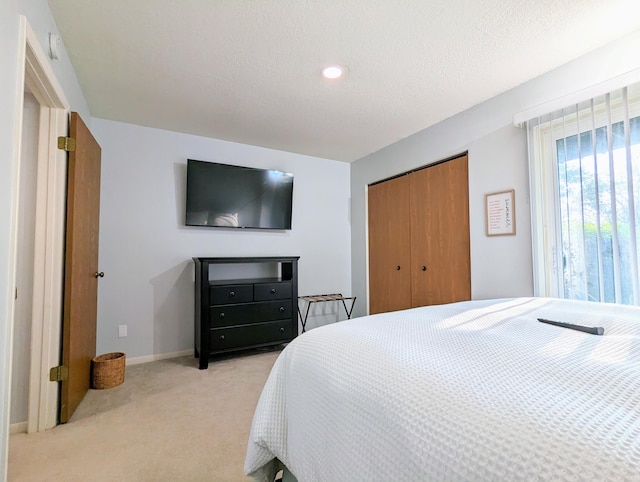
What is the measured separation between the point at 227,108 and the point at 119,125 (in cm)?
117

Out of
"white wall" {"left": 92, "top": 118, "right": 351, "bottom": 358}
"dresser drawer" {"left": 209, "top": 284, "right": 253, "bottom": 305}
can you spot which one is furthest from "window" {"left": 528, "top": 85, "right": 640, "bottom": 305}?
"white wall" {"left": 92, "top": 118, "right": 351, "bottom": 358}

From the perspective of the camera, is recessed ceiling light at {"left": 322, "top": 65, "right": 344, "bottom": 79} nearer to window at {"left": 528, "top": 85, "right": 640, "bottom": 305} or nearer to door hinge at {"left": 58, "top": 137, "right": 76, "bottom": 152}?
window at {"left": 528, "top": 85, "right": 640, "bottom": 305}

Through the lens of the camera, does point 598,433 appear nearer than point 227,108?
Yes

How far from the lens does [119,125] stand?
295 centimetres

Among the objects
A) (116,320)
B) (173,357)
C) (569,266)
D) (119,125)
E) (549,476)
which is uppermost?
(119,125)

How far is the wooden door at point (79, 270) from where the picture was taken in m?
1.92

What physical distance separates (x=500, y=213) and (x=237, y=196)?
8.35 feet

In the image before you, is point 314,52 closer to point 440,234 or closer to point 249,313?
point 440,234

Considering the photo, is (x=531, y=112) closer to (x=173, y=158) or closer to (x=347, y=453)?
(x=347, y=453)

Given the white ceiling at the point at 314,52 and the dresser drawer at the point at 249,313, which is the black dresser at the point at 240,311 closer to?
the dresser drawer at the point at 249,313

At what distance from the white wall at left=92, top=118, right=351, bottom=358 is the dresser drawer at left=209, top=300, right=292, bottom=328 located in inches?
20.6

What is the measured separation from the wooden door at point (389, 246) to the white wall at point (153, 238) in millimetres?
1207

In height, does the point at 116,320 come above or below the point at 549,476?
below

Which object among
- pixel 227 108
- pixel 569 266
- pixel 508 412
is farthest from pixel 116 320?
pixel 569 266
